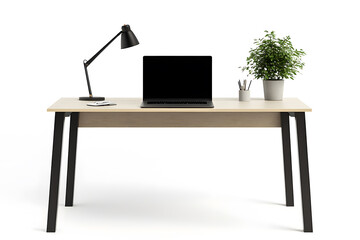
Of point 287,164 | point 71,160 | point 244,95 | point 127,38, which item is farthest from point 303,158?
point 71,160

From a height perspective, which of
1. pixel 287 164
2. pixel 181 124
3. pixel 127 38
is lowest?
pixel 287 164

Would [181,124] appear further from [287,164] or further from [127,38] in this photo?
[287,164]

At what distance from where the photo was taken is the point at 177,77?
4.85 metres

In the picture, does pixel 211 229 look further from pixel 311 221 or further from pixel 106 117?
pixel 106 117

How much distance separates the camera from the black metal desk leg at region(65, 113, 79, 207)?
494 cm

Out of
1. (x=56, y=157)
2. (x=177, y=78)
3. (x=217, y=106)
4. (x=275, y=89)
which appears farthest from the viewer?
(x=275, y=89)

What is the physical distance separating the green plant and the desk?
0.23 meters

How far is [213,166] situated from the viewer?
20.7 ft

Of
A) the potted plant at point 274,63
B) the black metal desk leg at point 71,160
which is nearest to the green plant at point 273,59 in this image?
the potted plant at point 274,63

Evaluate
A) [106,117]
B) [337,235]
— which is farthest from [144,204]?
[337,235]

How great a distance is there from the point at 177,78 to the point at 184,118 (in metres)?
0.34

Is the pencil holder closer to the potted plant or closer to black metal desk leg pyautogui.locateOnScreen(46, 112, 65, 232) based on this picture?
the potted plant

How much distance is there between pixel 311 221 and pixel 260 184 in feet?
4.16

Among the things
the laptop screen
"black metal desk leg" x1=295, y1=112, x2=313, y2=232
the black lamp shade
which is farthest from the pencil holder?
the black lamp shade
